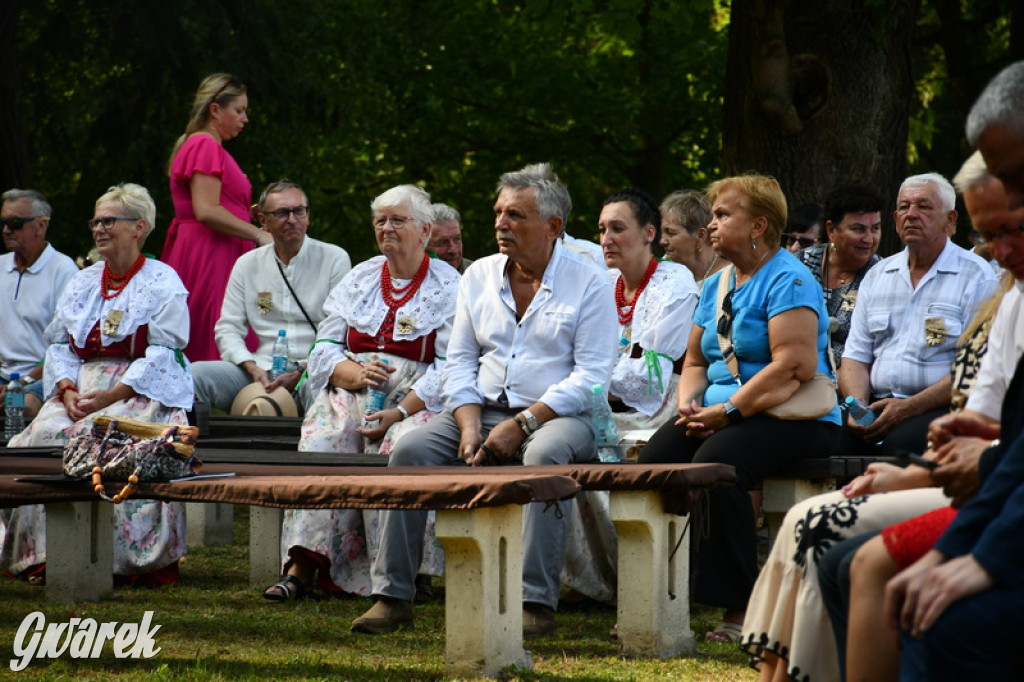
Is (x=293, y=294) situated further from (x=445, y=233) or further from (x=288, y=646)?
(x=288, y=646)

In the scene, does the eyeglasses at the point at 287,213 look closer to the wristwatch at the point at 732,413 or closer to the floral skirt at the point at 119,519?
the floral skirt at the point at 119,519

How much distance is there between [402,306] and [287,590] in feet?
4.65

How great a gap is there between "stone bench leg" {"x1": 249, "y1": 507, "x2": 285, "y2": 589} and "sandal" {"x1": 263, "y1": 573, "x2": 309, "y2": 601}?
1.09ft

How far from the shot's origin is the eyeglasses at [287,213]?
888 centimetres

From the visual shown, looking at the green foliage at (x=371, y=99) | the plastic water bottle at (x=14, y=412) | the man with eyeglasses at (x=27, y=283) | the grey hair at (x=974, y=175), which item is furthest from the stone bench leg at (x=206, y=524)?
the green foliage at (x=371, y=99)

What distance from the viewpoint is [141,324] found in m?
7.31

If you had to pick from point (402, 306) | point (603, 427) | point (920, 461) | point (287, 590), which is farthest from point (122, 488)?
point (920, 461)

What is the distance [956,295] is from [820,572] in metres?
3.22

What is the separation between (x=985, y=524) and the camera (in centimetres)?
307

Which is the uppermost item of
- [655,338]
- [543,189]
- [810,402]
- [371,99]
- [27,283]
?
[371,99]

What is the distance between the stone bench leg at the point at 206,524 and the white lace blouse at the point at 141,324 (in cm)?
125

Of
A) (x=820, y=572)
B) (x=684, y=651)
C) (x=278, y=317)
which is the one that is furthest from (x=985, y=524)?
(x=278, y=317)

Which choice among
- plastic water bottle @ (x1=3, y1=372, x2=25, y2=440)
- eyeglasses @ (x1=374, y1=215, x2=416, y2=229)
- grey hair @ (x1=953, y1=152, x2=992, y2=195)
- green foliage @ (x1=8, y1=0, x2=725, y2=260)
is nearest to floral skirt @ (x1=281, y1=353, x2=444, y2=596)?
eyeglasses @ (x1=374, y1=215, x2=416, y2=229)

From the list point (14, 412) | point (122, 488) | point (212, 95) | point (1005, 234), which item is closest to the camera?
point (1005, 234)
